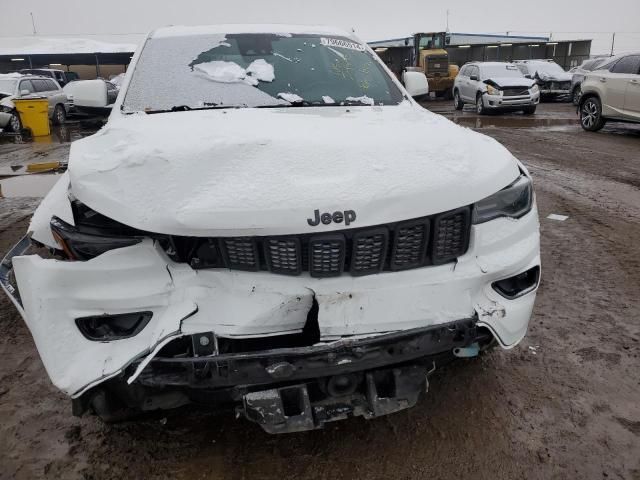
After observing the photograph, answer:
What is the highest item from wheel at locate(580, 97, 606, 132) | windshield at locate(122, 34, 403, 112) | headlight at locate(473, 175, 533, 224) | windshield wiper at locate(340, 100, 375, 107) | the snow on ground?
the snow on ground

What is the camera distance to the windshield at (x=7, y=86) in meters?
15.5

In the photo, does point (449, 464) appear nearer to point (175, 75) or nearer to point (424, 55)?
point (175, 75)

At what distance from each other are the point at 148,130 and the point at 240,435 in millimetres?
1493

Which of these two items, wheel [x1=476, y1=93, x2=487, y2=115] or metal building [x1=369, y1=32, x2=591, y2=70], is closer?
wheel [x1=476, y1=93, x2=487, y2=115]

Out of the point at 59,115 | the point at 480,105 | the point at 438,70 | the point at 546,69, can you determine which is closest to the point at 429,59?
the point at 438,70

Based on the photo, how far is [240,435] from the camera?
2426 millimetres

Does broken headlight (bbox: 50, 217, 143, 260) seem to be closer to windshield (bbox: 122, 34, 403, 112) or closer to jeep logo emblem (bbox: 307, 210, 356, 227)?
jeep logo emblem (bbox: 307, 210, 356, 227)

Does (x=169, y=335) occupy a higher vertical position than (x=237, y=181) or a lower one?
lower

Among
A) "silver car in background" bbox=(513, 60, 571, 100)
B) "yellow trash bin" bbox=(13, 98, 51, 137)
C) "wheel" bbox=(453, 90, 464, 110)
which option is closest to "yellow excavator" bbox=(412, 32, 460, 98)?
"silver car in background" bbox=(513, 60, 571, 100)

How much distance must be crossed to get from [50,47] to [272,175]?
54.3 metres

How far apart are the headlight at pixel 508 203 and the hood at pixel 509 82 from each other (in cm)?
1537

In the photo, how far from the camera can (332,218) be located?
1.88 meters

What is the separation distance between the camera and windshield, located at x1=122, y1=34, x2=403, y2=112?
3141 mm

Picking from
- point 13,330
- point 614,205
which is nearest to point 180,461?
point 13,330
